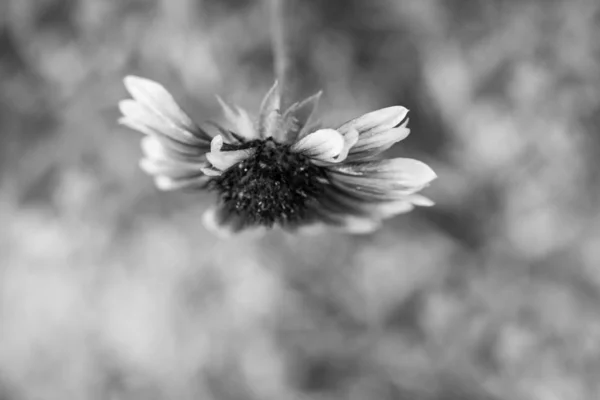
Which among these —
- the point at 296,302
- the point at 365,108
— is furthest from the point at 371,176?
the point at 296,302

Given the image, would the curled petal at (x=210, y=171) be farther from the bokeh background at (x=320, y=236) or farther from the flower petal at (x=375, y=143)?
the bokeh background at (x=320, y=236)

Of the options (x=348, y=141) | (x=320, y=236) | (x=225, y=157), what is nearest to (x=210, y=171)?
(x=225, y=157)

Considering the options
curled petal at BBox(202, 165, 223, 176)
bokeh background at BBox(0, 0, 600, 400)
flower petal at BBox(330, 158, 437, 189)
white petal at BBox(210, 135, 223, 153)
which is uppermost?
bokeh background at BBox(0, 0, 600, 400)

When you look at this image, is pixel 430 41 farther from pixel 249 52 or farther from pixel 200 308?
pixel 200 308

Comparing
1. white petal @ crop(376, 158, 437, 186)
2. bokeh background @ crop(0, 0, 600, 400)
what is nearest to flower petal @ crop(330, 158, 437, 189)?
white petal @ crop(376, 158, 437, 186)

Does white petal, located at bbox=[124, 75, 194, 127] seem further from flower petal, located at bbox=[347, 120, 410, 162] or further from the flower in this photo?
flower petal, located at bbox=[347, 120, 410, 162]
